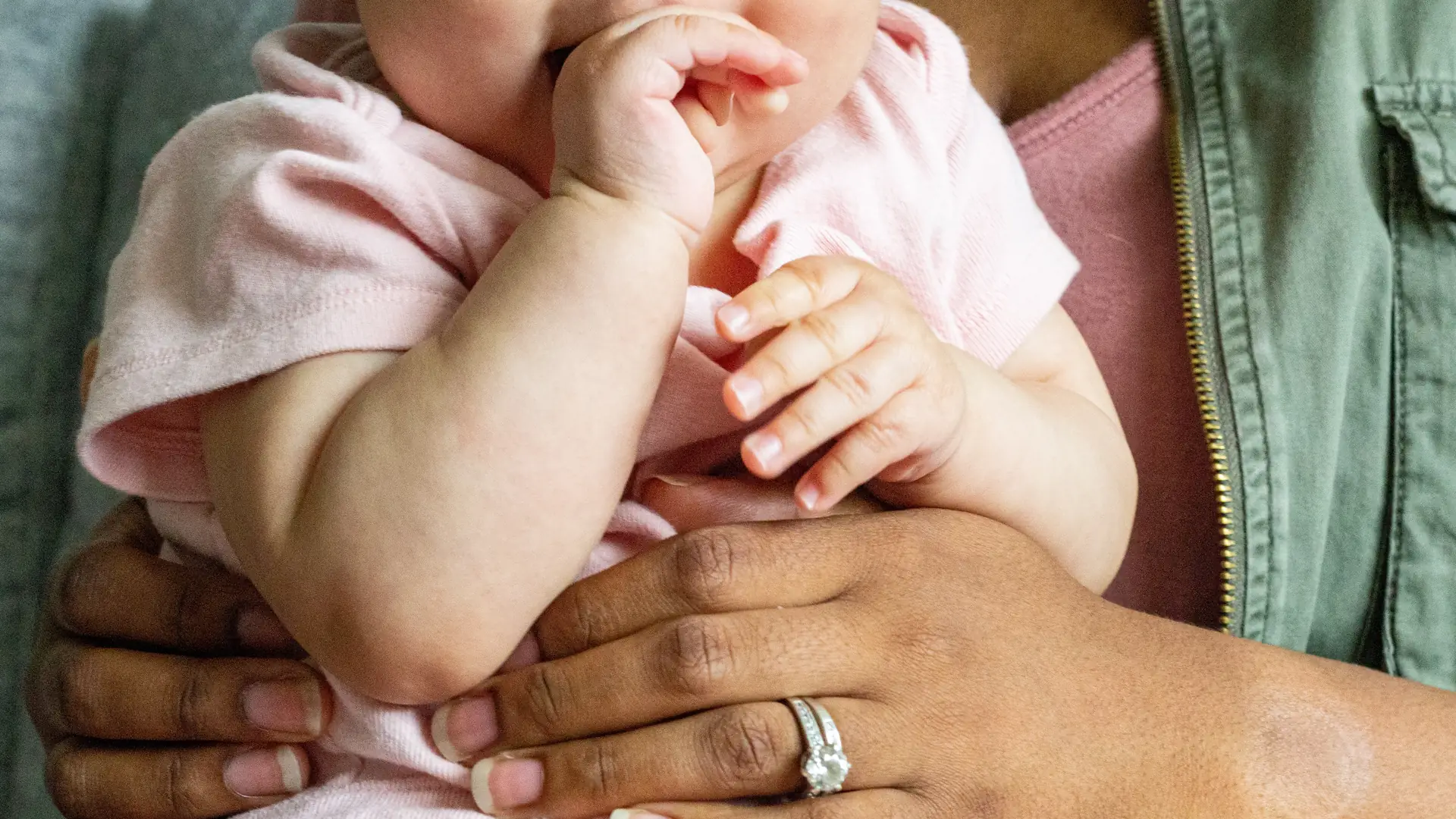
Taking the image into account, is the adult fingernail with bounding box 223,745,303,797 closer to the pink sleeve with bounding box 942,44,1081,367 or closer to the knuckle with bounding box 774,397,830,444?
the knuckle with bounding box 774,397,830,444

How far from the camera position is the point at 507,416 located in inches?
24.1

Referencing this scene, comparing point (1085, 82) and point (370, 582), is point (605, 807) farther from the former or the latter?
point (1085, 82)

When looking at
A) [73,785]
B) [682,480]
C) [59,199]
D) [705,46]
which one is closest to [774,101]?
[705,46]

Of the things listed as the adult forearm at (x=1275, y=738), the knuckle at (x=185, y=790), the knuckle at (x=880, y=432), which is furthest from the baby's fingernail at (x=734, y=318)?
the knuckle at (x=185, y=790)

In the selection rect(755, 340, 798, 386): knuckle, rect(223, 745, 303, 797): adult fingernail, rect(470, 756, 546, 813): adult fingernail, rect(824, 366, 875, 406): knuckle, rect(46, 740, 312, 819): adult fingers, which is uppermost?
rect(755, 340, 798, 386): knuckle

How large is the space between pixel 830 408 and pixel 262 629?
0.50m

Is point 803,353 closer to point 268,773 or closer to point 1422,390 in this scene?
point 268,773

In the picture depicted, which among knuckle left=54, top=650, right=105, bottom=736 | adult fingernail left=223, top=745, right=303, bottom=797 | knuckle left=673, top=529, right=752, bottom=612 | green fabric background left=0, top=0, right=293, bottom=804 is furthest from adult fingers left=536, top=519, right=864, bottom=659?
green fabric background left=0, top=0, right=293, bottom=804

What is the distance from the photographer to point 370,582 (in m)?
0.62

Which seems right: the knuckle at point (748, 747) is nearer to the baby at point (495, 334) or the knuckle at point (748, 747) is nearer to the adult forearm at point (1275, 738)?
the baby at point (495, 334)

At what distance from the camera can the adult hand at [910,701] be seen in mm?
696

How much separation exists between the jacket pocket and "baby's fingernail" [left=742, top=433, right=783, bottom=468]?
0.73m

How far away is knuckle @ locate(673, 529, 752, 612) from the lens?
717mm

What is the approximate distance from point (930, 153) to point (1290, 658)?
1.69ft
